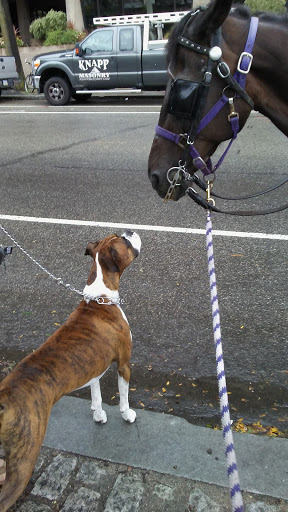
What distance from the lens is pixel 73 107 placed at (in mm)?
15578

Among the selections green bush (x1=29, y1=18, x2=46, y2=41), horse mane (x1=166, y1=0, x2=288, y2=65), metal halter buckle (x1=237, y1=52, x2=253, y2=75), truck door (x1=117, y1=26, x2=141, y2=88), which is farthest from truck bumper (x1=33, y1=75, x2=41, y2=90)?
metal halter buckle (x1=237, y1=52, x2=253, y2=75)

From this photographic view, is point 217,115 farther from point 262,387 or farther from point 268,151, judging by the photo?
point 268,151

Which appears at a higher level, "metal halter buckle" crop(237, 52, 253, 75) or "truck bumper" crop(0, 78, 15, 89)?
"metal halter buckle" crop(237, 52, 253, 75)

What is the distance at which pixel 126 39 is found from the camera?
15000 millimetres

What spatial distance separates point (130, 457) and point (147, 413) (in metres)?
0.41

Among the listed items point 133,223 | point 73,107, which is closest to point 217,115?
point 133,223

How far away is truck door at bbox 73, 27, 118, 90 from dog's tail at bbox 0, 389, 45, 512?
48.4ft

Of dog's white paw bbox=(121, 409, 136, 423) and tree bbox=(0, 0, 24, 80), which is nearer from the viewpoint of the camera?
dog's white paw bbox=(121, 409, 136, 423)

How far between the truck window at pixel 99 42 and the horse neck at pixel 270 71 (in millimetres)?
13769

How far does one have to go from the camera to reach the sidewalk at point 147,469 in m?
2.45

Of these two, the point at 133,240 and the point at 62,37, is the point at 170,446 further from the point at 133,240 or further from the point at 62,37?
the point at 62,37

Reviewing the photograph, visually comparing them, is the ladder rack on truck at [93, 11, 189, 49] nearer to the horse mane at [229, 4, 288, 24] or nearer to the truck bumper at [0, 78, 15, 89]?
the truck bumper at [0, 78, 15, 89]

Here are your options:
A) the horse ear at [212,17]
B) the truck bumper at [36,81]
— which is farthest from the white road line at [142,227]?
the truck bumper at [36,81]

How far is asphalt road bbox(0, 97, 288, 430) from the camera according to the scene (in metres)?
3.47
